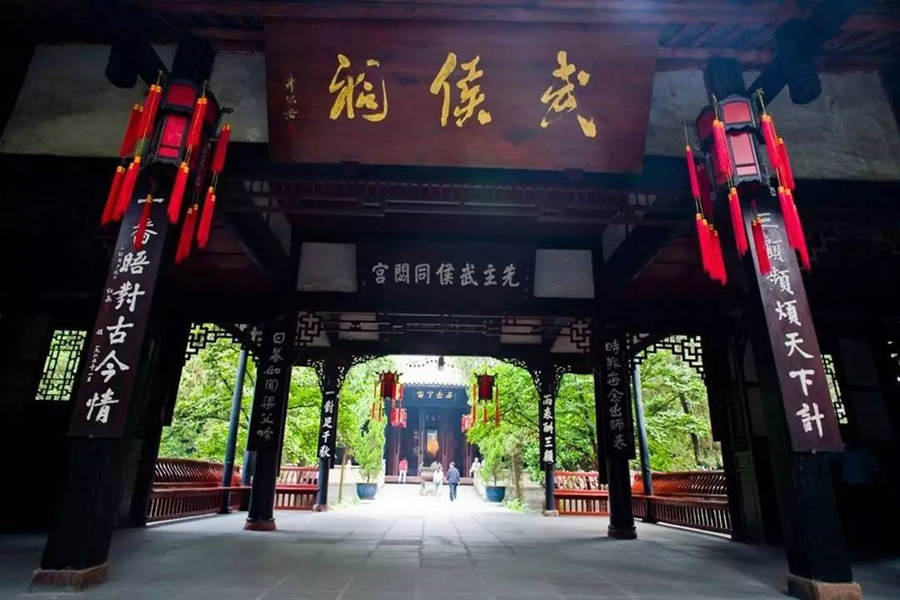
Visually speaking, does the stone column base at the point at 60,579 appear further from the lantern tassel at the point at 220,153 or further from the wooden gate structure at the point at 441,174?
the lantern tassel at the point at 220,153

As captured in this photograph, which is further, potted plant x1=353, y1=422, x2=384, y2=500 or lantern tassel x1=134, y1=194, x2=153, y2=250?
potted plant x1=353, y1=422, x2=384, y2=500

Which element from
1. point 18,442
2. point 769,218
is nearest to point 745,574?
point 769,218

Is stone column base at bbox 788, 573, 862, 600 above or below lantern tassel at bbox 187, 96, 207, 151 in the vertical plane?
below

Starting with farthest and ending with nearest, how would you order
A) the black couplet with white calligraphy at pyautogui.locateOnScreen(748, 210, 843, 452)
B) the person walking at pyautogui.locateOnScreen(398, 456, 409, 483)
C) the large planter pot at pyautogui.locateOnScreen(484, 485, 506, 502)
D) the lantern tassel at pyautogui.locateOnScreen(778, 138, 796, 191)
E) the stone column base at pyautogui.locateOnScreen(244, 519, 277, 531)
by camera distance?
the person walking at pyautogui.locateOnScreen(398, 456, 409, 483) < the large planter pot at pyautogui.locateOnScreen(484, 485, 506, 502) < the stone column base at pyautogui.locateOnScreen(244, 519, 277, 531) < the lantern tassel at pyautogui.locateOnScreen(778, 138, 796, 191) < the black couplet with white calligraphy at pyautogui.locateOnScreen(748, 210, 843, 452)

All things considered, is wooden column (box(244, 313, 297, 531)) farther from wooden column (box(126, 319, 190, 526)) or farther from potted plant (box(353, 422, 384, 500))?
potted plant (box(353, 422, 384, 500))

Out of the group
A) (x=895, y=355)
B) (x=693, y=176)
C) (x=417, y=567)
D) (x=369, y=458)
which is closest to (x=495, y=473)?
(x=369, y=458)

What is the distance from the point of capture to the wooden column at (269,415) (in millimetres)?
7789

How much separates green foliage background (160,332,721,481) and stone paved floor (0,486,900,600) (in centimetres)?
792

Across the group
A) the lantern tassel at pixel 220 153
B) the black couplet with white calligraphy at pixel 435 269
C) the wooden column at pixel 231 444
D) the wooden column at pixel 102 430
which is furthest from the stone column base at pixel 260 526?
the lantern tassel at pixel 220 153

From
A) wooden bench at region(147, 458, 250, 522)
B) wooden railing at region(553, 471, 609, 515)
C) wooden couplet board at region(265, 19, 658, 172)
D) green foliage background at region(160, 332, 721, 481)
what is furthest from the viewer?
green foliage background at region(160, 332, 721, 481)

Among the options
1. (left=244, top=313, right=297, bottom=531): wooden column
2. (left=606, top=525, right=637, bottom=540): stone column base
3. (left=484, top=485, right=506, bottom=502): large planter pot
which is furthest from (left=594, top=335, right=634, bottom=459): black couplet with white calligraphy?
(left=484, top=485, right=506, bottom=502): large planter pot

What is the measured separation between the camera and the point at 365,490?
21.2 metres

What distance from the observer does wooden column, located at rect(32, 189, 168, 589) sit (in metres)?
3.44

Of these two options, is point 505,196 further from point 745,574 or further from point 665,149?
point 745,574
